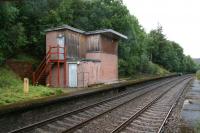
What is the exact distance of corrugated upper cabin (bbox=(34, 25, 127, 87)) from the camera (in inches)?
1077

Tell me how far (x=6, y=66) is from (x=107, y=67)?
11499mm

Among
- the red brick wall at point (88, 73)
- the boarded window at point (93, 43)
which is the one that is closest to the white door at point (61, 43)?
the red brick wall at point (88, 73)

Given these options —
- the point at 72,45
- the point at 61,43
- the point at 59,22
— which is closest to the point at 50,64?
the point at 61,43

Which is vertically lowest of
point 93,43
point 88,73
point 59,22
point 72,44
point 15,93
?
point 15,93

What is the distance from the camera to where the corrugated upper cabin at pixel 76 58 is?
27.3 meters

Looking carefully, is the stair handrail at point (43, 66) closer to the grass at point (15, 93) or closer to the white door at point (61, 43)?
the white door at point (61, 43)

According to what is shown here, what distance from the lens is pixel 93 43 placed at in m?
31.9

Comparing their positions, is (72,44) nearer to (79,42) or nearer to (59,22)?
(79,42)

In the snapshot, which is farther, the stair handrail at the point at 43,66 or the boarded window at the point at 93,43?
the boarded window at the point at 93,43

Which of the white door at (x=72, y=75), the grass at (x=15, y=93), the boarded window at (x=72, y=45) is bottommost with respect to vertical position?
the grass at (x=15, y=93)

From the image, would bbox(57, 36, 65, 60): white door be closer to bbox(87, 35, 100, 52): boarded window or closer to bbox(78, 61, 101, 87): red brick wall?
bbox(78, 61, 101, 87): red brick wall

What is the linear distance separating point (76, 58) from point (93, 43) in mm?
3894

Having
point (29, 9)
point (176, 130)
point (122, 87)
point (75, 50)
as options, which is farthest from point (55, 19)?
point (176, 130)

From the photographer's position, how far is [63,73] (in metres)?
27.6
